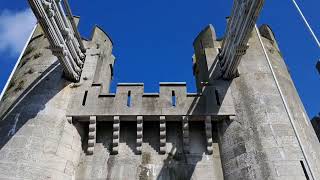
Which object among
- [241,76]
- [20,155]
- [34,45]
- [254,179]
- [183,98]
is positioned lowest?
[254,179]

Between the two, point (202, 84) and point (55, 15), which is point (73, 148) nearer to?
point (55, 15)

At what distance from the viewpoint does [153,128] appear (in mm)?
10031

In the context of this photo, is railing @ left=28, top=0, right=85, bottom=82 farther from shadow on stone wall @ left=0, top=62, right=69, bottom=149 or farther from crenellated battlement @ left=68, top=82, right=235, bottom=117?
crenellated battlement @ left=68, top=82, right=235, bottom=117

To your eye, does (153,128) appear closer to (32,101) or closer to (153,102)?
(153,102)

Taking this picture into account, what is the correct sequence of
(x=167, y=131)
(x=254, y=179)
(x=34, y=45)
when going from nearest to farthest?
(x=254, y=179), (x=167, y=131), (x=34, y=45)

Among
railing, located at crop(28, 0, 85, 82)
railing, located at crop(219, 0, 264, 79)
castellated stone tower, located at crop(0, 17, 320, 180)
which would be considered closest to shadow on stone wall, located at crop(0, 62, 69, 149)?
castellated stone tower, located at crop(0, 17, 320, 180)

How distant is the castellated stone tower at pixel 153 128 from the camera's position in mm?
8562

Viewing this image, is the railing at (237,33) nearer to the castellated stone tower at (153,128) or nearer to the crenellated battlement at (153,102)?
the castellated stone tower at (153,128)

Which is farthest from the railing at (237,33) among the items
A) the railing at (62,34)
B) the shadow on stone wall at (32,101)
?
the shadow on stone wall at (32,101)

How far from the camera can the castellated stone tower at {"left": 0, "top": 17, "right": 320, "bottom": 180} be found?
856 cm

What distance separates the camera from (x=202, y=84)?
10.5 meters

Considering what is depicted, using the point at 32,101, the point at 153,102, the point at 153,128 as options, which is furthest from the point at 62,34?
the point at 153,128

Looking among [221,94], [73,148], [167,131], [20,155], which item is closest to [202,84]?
[221,94]

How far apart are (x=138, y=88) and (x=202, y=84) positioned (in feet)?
7.35
